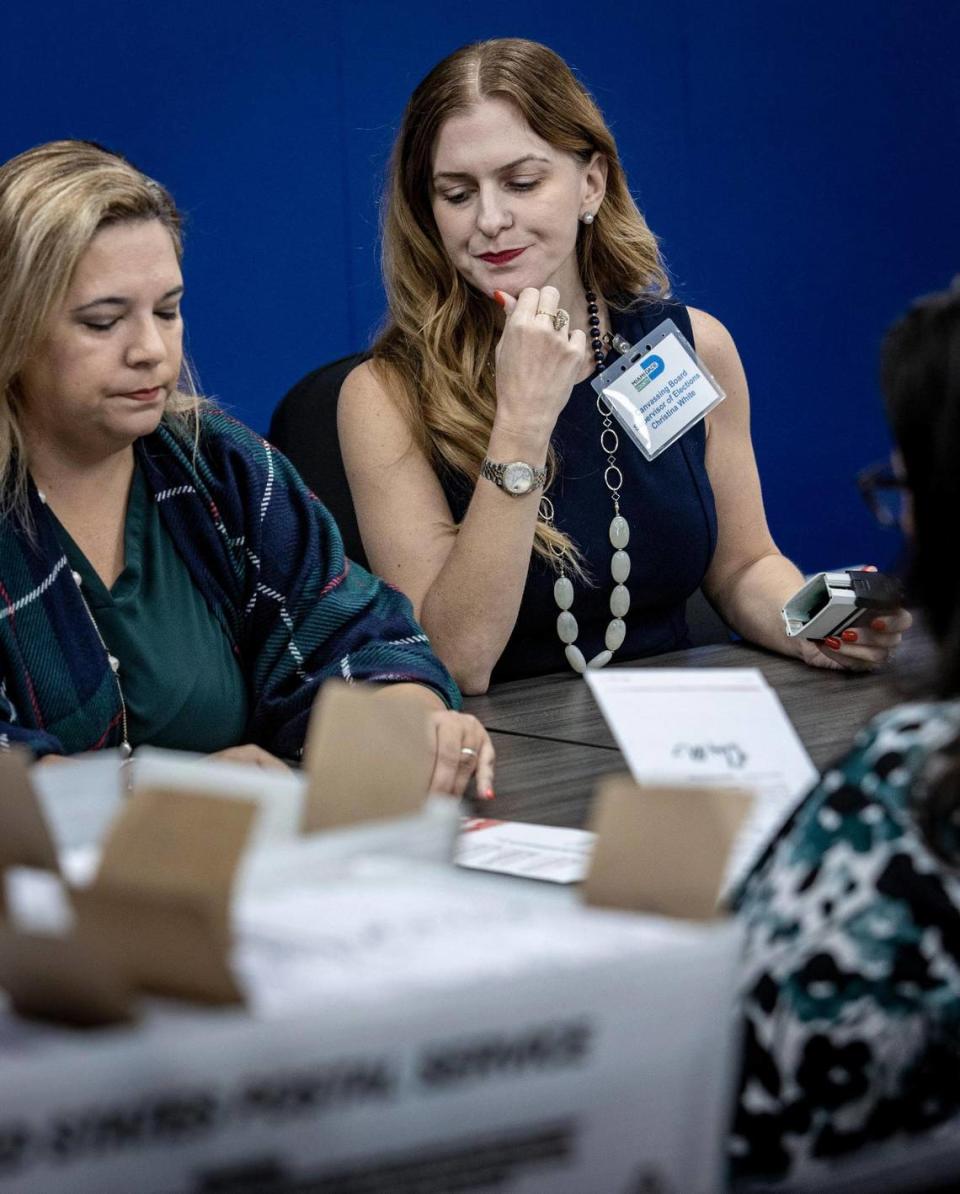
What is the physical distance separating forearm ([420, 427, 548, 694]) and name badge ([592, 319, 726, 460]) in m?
0.24

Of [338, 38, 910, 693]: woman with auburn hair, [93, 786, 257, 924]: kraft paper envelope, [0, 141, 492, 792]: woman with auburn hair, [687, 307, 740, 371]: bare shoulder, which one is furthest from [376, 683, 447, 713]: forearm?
[93, 786, 257, 924]: kraft paper envelope

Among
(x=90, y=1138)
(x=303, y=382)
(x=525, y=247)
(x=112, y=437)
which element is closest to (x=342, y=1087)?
(x=90, y=1138)

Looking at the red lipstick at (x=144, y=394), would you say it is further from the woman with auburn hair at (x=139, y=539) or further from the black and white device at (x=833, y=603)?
the black and white device at (x=833, y=603)

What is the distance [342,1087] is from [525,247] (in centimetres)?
197

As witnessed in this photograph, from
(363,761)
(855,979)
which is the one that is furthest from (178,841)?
(855,979)

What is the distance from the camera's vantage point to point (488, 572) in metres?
2.12

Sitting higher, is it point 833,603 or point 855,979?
point 855,979

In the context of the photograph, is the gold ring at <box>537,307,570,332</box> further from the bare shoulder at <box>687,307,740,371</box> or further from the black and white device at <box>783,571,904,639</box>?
the black and white device at <box>783,571,904,639</box>

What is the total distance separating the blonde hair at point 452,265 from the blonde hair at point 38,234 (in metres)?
0.66

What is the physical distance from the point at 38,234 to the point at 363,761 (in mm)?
1188

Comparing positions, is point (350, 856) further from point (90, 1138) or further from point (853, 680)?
point (853, 680)

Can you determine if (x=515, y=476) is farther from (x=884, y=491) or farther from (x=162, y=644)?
(x=884, y=491)

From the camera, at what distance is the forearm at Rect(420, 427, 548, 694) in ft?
6.91

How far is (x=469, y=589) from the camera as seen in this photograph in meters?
2.13
